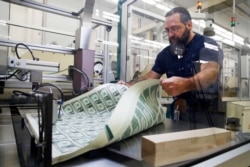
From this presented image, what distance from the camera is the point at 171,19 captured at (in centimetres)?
118

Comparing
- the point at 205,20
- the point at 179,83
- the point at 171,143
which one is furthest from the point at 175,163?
the point at 205,20

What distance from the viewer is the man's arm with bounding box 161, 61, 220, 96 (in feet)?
2.93

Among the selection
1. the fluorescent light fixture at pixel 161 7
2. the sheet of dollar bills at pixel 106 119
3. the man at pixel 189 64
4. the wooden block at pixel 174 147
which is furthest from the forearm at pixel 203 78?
the fluorescent light fixture at pixel 161 7

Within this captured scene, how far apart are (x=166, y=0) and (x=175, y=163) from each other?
133 cm

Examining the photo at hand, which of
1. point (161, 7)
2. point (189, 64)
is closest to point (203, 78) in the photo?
point (189, 64)

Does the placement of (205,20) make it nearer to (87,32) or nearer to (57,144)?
(87,32)

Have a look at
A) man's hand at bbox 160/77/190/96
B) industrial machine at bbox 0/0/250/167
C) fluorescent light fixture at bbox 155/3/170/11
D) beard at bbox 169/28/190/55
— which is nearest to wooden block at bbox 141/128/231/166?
industrial machine at bbox 0/0/250/167

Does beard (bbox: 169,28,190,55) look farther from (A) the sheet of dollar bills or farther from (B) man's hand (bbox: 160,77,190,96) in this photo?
(A) the sheet of dollar bills

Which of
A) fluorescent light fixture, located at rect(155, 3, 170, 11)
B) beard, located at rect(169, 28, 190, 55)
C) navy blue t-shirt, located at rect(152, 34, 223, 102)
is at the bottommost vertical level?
navy blue t-shirt, located at rect(152, 34, 223, 102)

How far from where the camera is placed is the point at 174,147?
482mm

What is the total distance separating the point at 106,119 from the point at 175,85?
350 millimetres

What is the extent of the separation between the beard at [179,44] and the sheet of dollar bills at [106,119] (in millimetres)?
401

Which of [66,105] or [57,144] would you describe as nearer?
[57,144]

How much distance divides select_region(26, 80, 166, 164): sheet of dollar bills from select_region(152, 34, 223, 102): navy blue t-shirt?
0.79 feet
